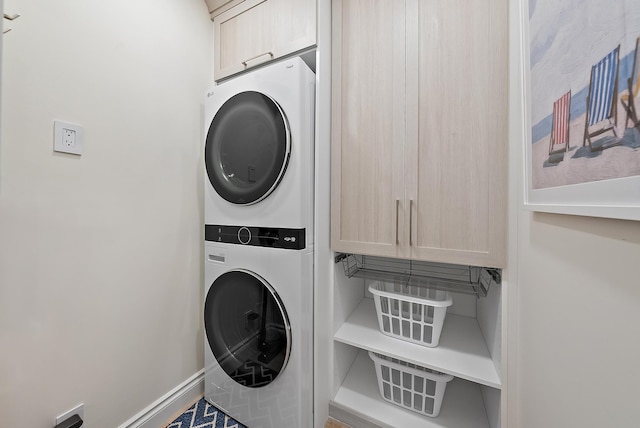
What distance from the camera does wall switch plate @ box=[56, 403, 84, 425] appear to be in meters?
0.97

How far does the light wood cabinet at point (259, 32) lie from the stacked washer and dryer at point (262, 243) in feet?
0.65

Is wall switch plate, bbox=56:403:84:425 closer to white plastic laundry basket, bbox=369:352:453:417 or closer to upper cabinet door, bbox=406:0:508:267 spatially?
white plastic laundry basket, bbox=369:352:453:417

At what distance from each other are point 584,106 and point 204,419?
1.96 meters

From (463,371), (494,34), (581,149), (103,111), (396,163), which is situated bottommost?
(463,371)

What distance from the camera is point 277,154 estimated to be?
110 cm

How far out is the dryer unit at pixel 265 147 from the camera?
1.09 m

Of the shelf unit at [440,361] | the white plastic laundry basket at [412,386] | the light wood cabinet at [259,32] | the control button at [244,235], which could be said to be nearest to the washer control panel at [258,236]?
the control button at [244,235]

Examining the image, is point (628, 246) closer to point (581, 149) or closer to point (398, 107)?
point (581, 149)

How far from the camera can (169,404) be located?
133cm

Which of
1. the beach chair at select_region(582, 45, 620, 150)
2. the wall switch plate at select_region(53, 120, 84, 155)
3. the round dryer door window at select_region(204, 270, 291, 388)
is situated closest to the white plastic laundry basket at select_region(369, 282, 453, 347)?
the round dryer door window at select_region(204, 270, 291, 388)

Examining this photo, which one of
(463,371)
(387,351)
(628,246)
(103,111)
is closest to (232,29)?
(103,111)

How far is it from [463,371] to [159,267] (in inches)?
60.9

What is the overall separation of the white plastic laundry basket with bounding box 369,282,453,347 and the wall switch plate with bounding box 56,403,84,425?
138 cm

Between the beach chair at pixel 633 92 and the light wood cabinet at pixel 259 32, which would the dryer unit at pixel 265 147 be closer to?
the light wood cabinet at pixel 259 32
